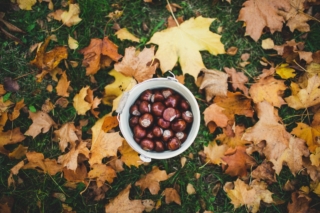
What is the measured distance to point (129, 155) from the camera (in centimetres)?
201

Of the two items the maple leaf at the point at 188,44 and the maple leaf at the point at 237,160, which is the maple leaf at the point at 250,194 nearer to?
the maple leaf at the point at 237,160

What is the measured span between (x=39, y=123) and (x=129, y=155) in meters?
0.67

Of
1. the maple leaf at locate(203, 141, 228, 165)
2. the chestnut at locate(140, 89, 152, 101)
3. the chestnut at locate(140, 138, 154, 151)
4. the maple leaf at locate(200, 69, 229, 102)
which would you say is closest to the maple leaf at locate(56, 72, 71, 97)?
the chestnut at locate(140, 89, 152, 101)

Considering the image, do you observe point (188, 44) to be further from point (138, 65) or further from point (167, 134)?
point (167, 134)

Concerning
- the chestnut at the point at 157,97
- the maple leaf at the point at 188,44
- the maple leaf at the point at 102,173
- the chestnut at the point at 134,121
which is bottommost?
the maple leaf at the point at 102,173

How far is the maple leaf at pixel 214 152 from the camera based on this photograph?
2.06m

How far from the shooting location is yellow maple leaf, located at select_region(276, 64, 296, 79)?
6.85ft

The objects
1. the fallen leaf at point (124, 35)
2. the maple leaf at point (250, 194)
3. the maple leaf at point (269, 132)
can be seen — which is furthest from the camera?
the fallen leaf at point (124, 35)

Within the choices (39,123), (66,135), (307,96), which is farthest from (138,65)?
(307,96)

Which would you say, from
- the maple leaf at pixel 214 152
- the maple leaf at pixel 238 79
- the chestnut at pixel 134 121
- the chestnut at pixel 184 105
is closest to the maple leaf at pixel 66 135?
the chestnut at pixel 134 121

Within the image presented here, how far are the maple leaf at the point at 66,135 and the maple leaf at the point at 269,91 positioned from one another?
1.22 meters

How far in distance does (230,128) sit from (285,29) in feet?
2.75

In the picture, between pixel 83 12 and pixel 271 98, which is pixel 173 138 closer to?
pixel 271 98

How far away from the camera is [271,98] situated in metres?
2.02
